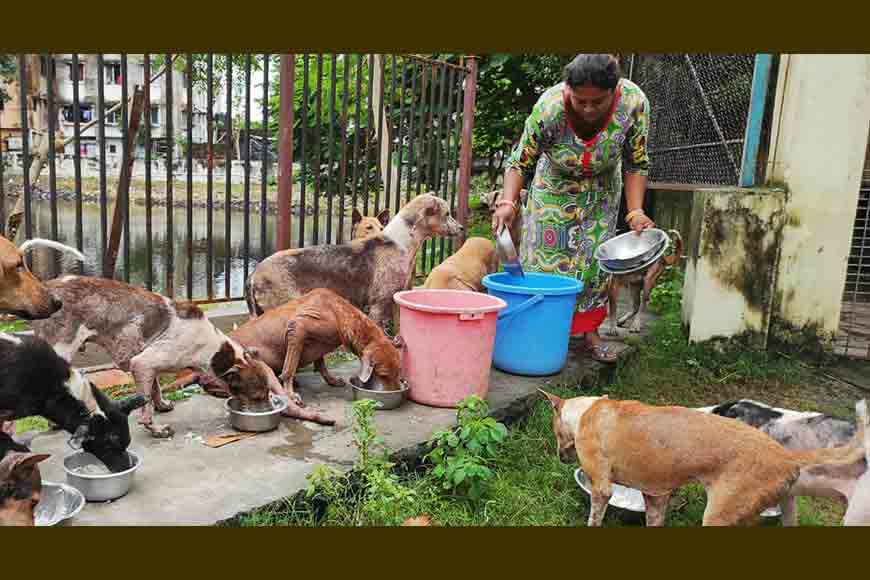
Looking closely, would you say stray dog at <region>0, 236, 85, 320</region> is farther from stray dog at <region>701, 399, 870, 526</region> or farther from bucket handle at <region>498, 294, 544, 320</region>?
stray dog at <region>701, 399, 870, 526</region>

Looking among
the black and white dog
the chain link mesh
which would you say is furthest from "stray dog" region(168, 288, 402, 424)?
the chain link mesh

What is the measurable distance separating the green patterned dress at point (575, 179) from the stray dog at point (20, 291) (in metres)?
3.47

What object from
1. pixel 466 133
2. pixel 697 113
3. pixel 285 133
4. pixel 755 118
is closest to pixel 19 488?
pixel 285 133

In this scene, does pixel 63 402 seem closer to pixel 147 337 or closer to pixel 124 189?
pixel 147 337

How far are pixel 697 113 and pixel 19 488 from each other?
30.4 feet

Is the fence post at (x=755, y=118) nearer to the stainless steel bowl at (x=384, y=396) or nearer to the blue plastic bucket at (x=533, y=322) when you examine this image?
the blue plastic bucket at (x=533, y=322)

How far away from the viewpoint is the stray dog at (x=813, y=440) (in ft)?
10.2

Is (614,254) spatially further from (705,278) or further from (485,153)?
(485,153)

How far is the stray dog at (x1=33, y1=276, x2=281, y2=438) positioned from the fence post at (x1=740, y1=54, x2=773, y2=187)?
15.5ft

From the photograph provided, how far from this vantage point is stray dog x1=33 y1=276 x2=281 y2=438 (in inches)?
161

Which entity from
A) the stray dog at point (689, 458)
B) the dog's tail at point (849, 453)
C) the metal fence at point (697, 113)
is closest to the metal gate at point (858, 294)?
the metal fence at point (697, 113)

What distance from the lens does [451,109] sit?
28.9ft

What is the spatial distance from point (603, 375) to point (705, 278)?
143 centimetres

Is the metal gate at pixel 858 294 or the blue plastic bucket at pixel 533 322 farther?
the metal gate at pixel 858 294
